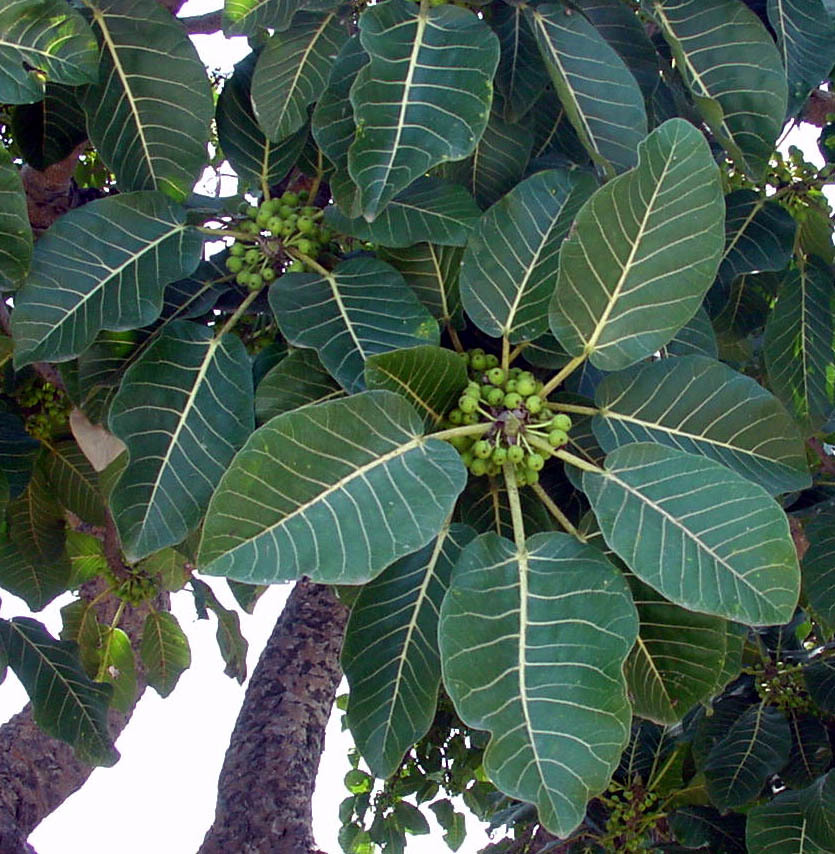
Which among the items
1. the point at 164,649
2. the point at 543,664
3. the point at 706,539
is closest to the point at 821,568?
the point at 706,539

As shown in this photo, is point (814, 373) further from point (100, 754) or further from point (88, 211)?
point (100, 754)

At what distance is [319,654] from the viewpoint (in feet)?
8.13

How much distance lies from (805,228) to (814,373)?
31 centimetres

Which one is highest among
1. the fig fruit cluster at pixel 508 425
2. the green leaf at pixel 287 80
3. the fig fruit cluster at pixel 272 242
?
the green leaf at pixel 287 80

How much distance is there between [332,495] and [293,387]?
27 centimetres

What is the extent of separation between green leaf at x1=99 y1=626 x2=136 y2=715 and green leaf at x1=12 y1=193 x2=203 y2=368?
4.80 ft

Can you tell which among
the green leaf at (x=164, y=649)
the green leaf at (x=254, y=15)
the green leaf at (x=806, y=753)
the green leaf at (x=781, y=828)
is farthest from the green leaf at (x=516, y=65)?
the green leaf at (x=164, y=649)

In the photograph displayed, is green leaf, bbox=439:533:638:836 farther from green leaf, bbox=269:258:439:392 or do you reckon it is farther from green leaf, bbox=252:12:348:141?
green leaf, bbox=252:12:348:141

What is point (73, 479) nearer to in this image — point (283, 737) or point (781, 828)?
point (283, 737)

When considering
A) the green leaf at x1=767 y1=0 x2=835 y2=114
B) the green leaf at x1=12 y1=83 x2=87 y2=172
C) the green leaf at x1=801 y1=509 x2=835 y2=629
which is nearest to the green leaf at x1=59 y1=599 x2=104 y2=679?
the green leaf at x1=12 y1=83 x2=87 y2=172

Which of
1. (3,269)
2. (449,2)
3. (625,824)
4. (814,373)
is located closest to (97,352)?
(3,269)

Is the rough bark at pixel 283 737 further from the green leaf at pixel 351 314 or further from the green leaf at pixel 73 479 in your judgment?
the green leaf at pixel 351 314

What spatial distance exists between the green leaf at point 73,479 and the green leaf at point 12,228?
2.53ft

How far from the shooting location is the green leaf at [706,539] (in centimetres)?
98
